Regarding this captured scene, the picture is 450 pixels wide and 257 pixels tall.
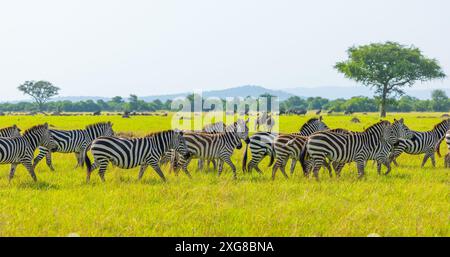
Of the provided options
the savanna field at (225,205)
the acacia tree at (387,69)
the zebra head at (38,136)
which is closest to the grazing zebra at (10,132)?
the savanna field at (225,205)

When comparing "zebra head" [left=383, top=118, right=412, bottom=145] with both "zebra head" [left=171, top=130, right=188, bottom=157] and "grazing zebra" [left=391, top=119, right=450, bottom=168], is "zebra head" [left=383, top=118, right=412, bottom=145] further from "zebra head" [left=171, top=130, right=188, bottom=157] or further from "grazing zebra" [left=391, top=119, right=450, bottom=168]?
"zebra head" [left=171, top=130, right=188, bottom=157]

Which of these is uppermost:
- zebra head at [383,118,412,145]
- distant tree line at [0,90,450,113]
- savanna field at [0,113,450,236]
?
distant tree line at [0,90,450,113]

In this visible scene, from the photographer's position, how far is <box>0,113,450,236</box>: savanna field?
788 cm

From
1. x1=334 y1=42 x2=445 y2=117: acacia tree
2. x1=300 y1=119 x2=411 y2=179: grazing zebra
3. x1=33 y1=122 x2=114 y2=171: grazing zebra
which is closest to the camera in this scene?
x1=300 y1=119 x2=411 y2=179: grazing zebra

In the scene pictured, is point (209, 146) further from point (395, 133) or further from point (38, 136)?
point (395, 133)

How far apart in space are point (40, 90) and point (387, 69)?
14681 centimetres

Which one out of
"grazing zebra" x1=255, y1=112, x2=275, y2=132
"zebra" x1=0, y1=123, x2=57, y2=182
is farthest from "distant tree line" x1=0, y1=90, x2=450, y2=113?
"zebra" x1=0, y1=123, x2=57, y2=182

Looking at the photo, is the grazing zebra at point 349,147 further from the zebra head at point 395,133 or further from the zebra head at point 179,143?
the zebra head at point 179,143

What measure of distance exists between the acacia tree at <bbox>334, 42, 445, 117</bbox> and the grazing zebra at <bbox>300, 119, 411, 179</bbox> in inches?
2322

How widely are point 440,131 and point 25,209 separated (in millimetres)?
14587

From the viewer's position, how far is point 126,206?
9375 millimetres

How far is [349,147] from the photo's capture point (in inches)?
512
